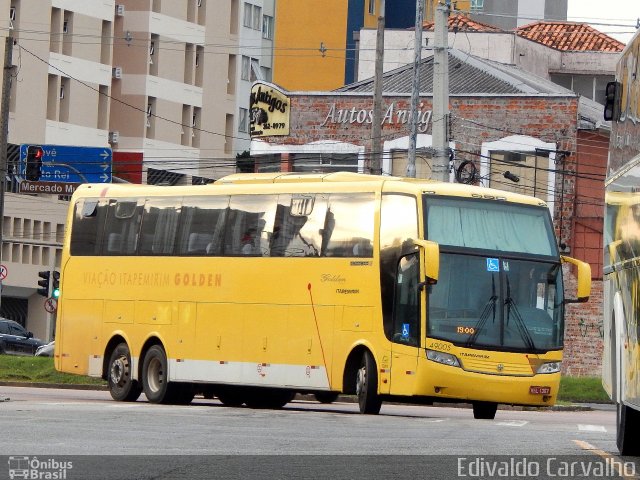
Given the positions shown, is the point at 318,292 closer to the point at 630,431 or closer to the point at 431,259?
the point at 431,259

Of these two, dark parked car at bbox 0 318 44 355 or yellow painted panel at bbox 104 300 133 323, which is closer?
yellow painted panel at bbox 104 300 133 323

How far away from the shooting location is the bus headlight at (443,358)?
86.2 feet

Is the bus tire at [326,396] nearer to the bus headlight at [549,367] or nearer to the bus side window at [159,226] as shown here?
the bus side window at [159,226]

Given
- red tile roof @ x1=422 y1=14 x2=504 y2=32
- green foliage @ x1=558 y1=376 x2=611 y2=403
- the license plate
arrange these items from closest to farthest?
the license plate < green foliage @ x1=558 y1=376 x2=611 y2=403 < red tile roof @ x1=422 y1=14 x2=504 y2=32

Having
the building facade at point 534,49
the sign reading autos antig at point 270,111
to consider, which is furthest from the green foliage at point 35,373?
the building facade at point 534,49

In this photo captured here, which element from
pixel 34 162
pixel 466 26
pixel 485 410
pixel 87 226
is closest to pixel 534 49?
pixel 466 26

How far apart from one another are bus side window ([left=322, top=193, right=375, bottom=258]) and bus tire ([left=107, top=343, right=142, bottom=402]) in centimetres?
502

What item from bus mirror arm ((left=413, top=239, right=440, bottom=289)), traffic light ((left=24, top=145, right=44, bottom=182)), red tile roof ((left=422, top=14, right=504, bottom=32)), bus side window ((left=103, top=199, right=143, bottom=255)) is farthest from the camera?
red tile roof ((left=422, top=14, right=504, bottom=32))

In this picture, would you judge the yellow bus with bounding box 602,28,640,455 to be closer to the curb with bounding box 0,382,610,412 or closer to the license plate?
the license plate

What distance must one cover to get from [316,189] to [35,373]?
16.0 metres

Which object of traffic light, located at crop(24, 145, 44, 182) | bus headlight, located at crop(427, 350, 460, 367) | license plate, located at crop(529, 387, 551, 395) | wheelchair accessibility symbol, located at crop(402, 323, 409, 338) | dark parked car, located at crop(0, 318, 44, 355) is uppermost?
traffic light, located at crop(24, 145, 44, 182)

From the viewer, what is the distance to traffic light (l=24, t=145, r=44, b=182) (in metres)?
51.1

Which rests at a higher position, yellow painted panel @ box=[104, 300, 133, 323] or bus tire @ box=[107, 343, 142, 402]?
yellow painted panel @ box=[104, 300, 133, 323]

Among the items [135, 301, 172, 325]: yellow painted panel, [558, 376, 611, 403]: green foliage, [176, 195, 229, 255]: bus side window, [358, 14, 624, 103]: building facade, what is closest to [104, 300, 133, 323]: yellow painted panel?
[135, 301, 172, 325]: yellow painted panel
